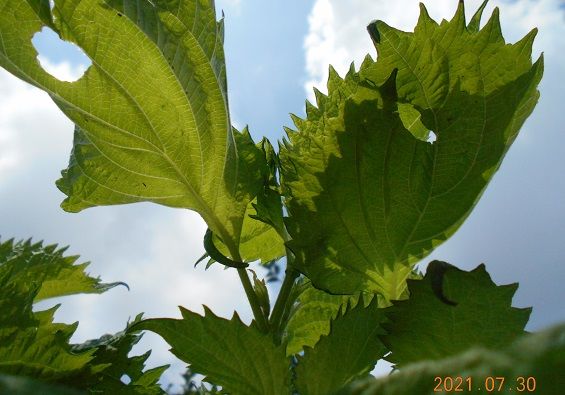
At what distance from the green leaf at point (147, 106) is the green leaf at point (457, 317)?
0.37m

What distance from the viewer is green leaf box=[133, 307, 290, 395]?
0.96 metres

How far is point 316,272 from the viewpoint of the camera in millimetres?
1040

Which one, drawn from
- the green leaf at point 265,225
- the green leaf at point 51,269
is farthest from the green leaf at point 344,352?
the green leaf at point 51,269

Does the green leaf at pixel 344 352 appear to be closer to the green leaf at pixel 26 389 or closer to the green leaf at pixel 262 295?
the green leaf at pixel 262 295

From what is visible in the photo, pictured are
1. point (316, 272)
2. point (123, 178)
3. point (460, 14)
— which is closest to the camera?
point (460, 14)

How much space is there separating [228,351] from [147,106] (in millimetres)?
392

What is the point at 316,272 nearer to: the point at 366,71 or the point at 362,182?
the point at 362,182

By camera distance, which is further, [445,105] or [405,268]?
[405,268]

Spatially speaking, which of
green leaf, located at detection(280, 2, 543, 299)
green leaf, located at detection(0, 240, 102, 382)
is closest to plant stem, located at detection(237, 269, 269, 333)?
green leaf, located at detection(280, 2, 543, 299)

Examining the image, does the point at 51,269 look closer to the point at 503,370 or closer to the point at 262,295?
the point at 262,295

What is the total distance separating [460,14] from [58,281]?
2.60 feet

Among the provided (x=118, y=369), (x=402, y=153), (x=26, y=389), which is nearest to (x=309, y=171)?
(x=402, y=153)

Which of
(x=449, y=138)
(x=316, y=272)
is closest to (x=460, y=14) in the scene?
(x=449, y=138)

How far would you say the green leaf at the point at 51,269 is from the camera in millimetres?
1186
